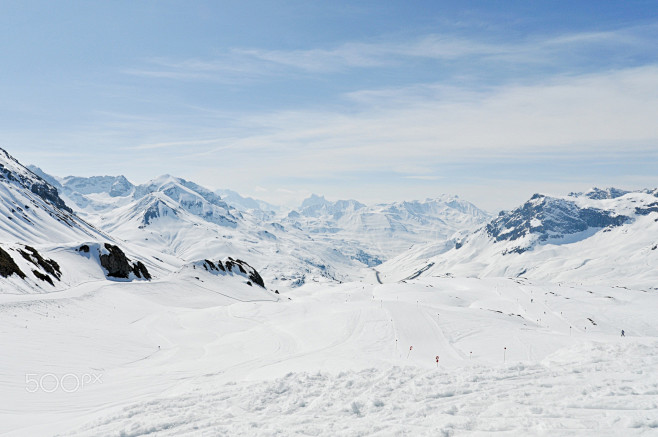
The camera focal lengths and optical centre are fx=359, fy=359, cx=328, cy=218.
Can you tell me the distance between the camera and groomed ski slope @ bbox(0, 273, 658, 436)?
1321 cm

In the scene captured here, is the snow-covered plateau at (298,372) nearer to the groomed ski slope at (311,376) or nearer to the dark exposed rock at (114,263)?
the groomed ski slope at (311,376)

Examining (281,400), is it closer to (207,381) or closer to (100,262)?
(207,381)

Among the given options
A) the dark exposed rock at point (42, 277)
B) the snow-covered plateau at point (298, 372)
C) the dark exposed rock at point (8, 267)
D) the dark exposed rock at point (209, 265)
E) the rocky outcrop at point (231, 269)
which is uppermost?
the dark exposed rock at point (8, 267)

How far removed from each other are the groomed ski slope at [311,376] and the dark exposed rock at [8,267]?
8.24 m

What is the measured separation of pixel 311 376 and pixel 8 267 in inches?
1877

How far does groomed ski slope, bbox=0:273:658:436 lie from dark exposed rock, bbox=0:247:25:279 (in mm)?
8236

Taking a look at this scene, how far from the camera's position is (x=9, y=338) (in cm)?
2391

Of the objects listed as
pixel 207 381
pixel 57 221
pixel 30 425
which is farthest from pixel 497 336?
pixel 57 221

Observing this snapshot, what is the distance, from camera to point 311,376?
18938 millimetres

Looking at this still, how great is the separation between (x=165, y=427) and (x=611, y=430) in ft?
50.7

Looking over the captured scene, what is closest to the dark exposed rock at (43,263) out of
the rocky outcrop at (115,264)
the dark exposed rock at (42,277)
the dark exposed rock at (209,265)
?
the dark exposed rock at (42,277)

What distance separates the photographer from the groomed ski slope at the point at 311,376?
13211mm

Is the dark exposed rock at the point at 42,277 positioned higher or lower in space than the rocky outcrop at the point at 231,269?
higher

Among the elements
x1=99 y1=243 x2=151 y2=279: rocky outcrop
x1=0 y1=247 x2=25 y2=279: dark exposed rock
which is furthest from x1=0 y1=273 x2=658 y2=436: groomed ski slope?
x1=99 y1=243 x2=151 y2=279: rocky outcrop
